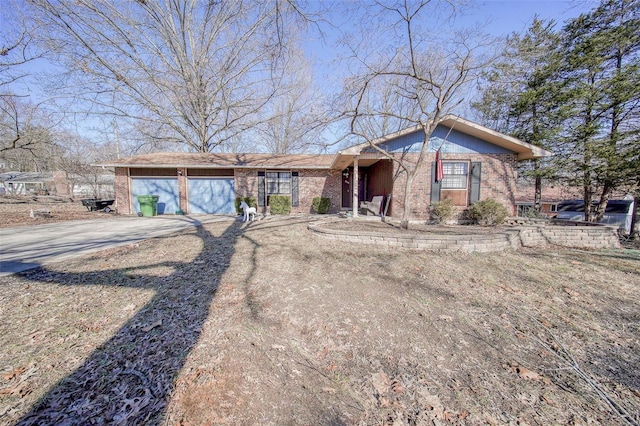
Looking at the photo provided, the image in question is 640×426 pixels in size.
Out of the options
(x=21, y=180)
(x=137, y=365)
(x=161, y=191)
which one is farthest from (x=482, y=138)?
(x=21, y=180)

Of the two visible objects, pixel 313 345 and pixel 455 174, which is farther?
pixel 455 174

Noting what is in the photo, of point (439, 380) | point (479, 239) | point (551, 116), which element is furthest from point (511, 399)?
point (551, 116)

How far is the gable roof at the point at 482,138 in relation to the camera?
8.07 m

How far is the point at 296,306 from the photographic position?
308 cm

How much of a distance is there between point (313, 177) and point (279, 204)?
7.31 ft

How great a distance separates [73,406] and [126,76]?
55.7 ft

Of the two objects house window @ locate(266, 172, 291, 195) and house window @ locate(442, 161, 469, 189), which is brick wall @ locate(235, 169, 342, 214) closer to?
house window @ locate(266, 172, 291, 195)

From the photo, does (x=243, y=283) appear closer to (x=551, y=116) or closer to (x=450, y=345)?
(x=450, y=345)

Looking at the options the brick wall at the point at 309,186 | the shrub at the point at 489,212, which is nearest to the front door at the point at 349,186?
the brick wall at the point at 309,186

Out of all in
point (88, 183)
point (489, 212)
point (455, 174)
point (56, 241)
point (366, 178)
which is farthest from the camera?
point (88, 183)

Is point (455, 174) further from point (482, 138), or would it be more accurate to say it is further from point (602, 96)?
point (602, 96)

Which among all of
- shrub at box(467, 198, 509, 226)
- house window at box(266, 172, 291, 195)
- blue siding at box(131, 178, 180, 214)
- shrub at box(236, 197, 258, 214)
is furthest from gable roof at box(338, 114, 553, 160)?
blue siding at box(131, 178, 180, 214)

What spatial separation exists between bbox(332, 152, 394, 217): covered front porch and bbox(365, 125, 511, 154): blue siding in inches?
32.0

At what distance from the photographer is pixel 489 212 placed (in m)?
8.16
